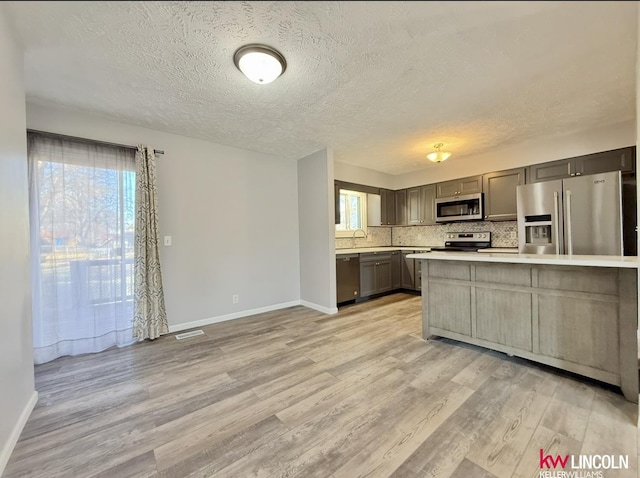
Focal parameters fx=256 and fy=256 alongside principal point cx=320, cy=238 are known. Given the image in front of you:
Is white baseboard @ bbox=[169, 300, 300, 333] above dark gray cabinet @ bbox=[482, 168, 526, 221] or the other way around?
the other way around

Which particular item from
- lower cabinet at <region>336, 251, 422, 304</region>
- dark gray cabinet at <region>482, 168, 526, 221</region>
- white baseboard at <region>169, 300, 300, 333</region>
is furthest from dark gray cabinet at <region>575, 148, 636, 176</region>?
white baseboard at <region>169, 300, 300, 333</region>

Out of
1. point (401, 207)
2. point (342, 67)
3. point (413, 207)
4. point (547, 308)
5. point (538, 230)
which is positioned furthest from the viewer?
point (401, 207)

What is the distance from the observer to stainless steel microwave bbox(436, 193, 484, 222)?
423cm

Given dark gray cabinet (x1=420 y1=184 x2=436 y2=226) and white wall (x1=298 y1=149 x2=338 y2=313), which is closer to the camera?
white wall (x1=298 y1=149 x2=338 y2=313)

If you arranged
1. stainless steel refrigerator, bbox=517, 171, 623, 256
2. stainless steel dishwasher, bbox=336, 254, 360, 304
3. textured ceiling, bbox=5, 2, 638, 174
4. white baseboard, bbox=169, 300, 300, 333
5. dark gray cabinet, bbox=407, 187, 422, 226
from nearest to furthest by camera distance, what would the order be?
textured ceiling, bbox=5, 2, 638, 174
stainless steel refrigerator, bbox=517, 171, 623, 256
white baseboard, bbox=169, 300, 300, 333
stainless steel dishwasher, bbox=336, 254, 360, 304
dark gray cabinet, bbox=407, 187, 422, 226

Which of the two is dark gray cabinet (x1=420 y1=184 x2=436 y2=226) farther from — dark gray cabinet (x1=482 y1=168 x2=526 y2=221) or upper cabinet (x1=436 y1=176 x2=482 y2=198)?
dark gray cabinet (x1=482 y1=168 x2=526 y2=221)

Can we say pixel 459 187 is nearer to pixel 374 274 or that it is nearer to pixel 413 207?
pixel 413 207

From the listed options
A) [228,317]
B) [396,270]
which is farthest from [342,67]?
[396,270]

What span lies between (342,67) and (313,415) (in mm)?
2427

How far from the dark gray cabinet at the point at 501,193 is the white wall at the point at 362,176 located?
177cm

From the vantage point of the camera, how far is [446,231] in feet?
16.4

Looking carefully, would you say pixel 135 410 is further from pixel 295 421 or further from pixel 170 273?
pixel 170 273

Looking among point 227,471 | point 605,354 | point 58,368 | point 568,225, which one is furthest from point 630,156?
point 58,368

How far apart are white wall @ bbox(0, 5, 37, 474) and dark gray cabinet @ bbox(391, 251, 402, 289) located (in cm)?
465
